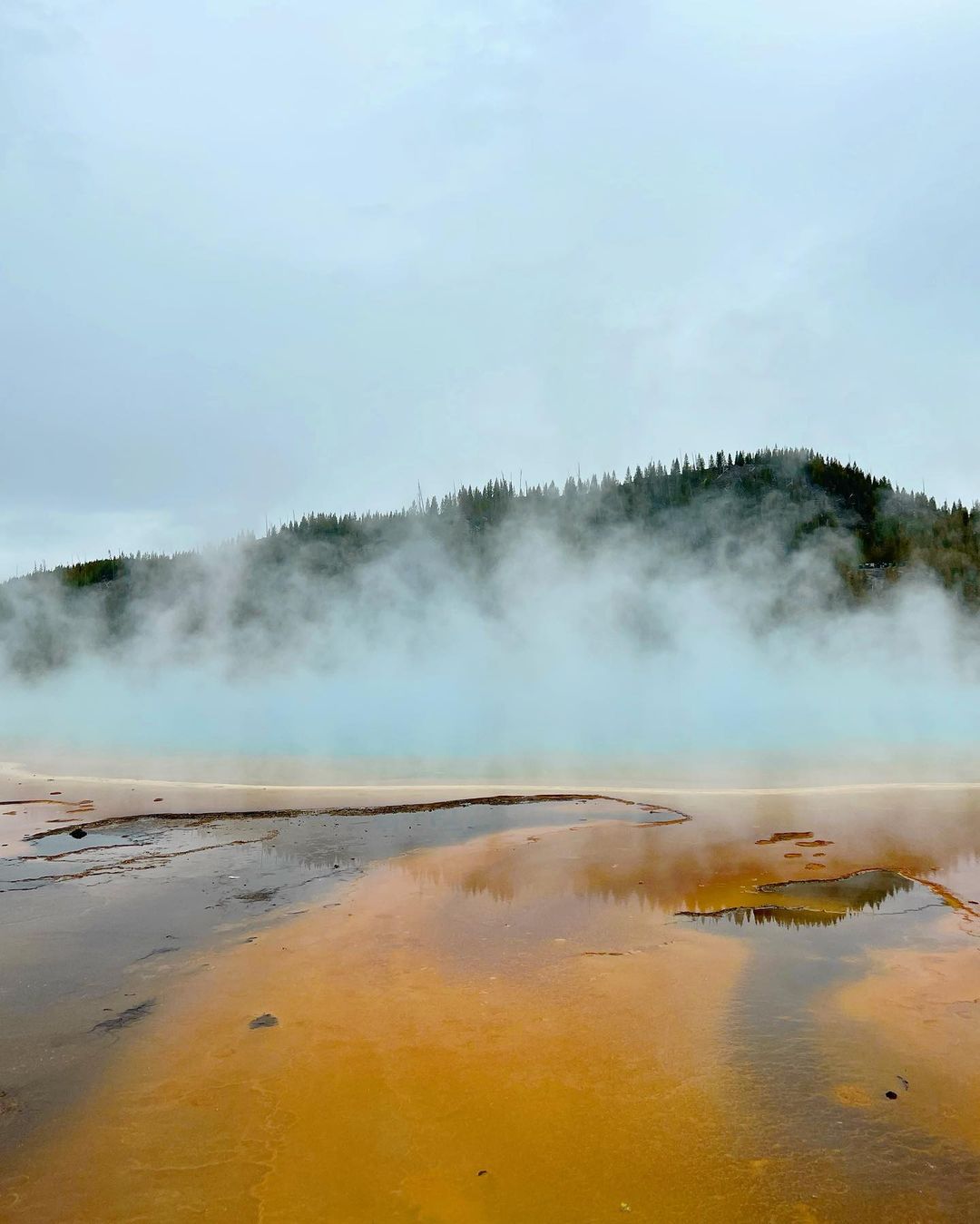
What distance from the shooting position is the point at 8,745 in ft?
63.9

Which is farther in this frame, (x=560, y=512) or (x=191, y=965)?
(x=560, y=512)

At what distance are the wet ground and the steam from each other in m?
7.08

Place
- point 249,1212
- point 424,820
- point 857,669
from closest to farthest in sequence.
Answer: point 249,1212
point 424,820
point 857,669

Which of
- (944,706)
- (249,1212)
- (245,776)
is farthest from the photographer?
(944,706)

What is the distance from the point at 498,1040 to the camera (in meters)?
3.80

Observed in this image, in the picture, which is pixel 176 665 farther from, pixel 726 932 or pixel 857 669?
pixel 726 932

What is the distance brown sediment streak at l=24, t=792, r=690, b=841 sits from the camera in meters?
9.66

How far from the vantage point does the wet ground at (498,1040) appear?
2.78 m

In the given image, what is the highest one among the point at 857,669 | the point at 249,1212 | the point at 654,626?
the point at 654,626

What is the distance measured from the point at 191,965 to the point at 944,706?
25.6 meters

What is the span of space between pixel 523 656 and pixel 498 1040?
37.9 metres

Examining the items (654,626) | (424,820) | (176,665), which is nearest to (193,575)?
(176,665)

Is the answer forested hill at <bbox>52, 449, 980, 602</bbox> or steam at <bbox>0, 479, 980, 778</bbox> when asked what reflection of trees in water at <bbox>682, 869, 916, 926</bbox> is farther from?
forested hill at <bbox>52, 449, 980, 602</bbox>

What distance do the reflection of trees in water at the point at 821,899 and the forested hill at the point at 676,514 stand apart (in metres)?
50.1
